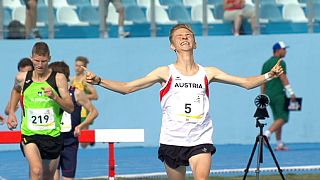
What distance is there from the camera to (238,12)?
24.8 metres

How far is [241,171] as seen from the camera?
18.8 m

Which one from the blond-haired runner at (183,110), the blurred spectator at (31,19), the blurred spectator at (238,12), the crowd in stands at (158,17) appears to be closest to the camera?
the blond-haired runner at (183,110)

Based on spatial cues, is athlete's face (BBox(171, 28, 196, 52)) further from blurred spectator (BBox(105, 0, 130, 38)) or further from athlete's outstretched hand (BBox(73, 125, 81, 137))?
blurred spectator (BBox(105, 0, 130, 38))

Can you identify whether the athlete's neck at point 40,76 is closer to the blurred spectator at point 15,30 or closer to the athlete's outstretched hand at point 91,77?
the athlete's outstretched hand at point 91,77

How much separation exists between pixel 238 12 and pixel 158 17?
178cm

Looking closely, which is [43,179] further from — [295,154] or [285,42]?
[285,42]

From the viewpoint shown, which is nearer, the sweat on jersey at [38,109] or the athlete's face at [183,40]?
the athlete's face at [183,40]

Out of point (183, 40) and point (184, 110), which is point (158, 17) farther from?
point (184, 110)

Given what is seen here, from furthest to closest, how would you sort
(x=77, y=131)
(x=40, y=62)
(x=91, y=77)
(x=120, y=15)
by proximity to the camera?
(x=120, y=15)
(x=77, y=131)
(x=40, y=62)
(x=91, y=77)

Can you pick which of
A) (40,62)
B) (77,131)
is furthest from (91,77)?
(77,131)

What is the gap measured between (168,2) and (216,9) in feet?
3.60

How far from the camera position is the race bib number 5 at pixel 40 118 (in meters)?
13.0

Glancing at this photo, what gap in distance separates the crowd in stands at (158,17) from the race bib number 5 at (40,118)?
1099 cm

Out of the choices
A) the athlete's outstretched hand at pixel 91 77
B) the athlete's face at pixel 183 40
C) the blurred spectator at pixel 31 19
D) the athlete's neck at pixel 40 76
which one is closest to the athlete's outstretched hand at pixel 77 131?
the athlete's neck at pixel 40 76
